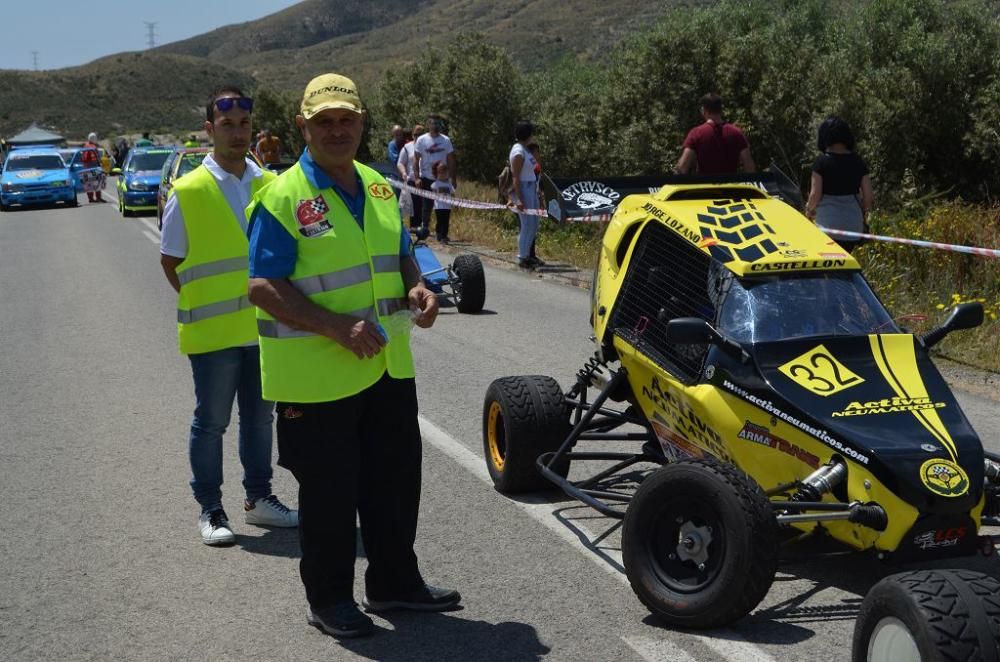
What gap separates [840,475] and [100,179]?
36.8m

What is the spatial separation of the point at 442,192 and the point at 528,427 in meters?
13.8

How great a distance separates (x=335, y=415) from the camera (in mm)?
4957

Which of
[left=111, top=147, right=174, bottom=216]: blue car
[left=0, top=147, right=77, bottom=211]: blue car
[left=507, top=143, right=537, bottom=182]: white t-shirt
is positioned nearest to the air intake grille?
[left=507, top=143, right=537, bottom=182]: white t-shirt

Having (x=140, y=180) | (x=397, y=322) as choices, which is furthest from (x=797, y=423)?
(x=140, y=180)

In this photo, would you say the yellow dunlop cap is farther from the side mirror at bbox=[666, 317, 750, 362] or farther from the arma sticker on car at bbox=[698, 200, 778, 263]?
the arma sticker on car at bbox=[698, 200, 778, 263]

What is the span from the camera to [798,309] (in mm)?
5738

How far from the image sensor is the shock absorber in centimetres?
498

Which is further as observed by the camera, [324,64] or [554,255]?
[324,64]

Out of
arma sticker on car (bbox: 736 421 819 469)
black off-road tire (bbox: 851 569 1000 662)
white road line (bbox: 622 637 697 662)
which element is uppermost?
arma sticker on car (bbox: 736 421 819 469)

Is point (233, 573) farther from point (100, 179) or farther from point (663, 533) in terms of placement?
point (100, 179)

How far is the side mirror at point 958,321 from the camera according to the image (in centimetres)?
578

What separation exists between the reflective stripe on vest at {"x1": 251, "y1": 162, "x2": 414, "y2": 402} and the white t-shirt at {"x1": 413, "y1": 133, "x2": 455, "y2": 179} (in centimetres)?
1515

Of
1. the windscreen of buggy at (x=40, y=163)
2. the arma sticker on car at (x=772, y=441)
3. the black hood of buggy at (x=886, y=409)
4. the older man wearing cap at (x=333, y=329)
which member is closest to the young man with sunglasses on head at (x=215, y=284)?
the older man wearing cap at (x=333, y=329)

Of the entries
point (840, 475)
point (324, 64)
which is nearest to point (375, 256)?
point (840, 475)
